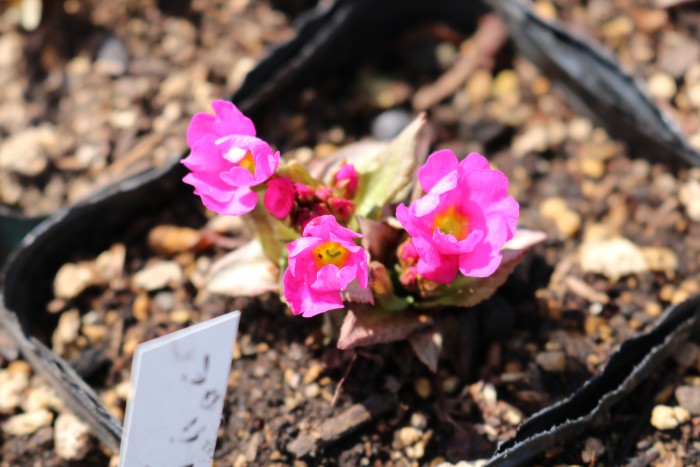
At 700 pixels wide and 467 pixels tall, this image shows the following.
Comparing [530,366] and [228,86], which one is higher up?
[228,86]

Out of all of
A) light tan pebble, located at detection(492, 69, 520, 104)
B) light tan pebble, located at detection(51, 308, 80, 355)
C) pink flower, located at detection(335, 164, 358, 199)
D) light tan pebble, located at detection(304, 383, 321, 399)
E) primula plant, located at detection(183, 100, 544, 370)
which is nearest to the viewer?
primula plant, located at detection(183, 100, 544, 370)

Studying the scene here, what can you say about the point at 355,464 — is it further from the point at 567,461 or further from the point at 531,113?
the point at 531,113

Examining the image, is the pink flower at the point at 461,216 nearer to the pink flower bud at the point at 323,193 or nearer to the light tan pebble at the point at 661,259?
the pink flower bud at the point at 323,193

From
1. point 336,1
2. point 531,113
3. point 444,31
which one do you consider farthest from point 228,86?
point 531,113

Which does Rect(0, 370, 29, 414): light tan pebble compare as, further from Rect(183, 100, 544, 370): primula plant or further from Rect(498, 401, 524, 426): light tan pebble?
Rect(498, 401, 524, 426): light tan pebble

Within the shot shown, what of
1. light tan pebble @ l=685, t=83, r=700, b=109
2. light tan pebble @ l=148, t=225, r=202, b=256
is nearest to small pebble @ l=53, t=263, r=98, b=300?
light tan pebble @ l=148, t=225, r=202, b=256

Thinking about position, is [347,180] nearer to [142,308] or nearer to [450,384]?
[450,384]
